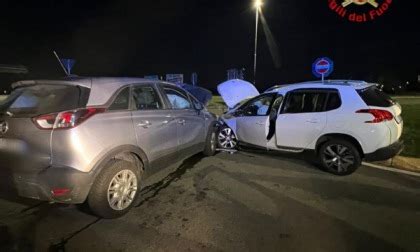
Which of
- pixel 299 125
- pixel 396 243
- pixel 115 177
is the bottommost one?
pixel 396 243

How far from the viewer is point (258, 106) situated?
24.9 feet

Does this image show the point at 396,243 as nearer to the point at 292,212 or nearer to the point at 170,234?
the point at 292,212

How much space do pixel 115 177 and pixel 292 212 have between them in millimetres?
2240

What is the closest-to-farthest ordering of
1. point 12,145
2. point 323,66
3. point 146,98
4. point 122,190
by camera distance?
point 12,145, point 122,190, point 146,98, point 323,66

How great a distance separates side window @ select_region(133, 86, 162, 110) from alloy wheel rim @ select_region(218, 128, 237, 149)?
116 inches

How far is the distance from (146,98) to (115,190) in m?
1.42

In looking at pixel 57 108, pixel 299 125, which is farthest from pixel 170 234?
pixel 299 125

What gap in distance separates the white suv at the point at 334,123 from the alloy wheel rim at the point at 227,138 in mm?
726

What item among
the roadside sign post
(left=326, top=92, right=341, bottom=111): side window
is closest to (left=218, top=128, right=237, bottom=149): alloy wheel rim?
(left=326, top=92, right=341, bottom=111): side window

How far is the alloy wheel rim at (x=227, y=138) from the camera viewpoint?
7852mm

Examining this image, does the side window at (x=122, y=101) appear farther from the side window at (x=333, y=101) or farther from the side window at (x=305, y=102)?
the side window at (x=333, y=101)

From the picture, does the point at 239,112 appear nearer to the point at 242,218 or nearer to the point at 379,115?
the point at 379,115

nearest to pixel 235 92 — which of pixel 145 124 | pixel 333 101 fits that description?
pixel 333 101

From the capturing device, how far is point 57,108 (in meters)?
3.75
